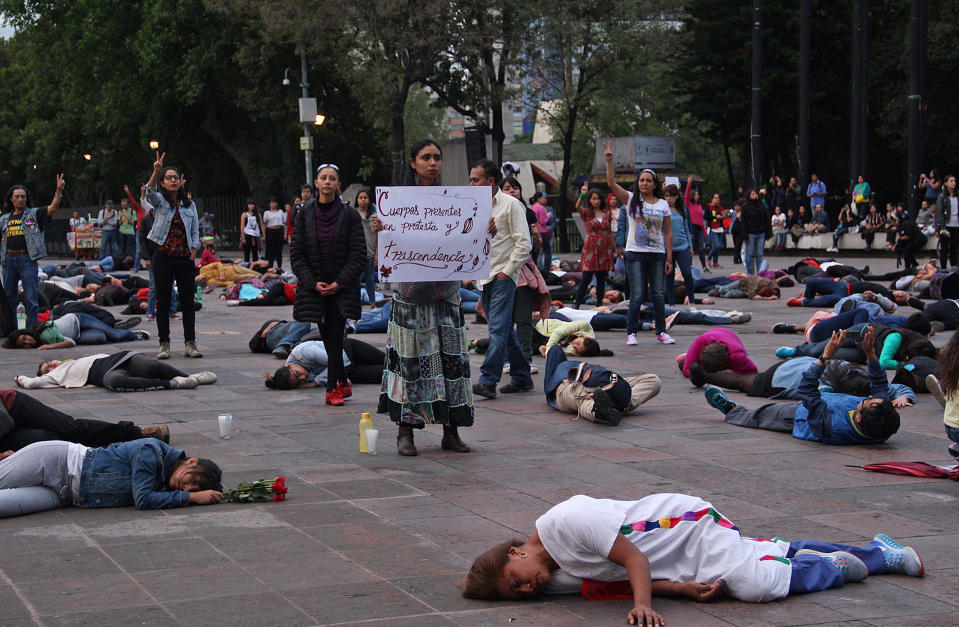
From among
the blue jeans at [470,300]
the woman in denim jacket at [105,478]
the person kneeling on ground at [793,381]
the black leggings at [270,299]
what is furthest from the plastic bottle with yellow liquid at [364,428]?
the black leggings at [270,299]

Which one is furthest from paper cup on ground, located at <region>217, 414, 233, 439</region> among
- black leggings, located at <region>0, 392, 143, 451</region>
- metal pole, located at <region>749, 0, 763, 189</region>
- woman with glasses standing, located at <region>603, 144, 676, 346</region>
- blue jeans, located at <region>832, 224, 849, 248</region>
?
blue jeans, located at <region>832, 224, 849, 248</region>

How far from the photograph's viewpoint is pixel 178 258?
11.8 meters

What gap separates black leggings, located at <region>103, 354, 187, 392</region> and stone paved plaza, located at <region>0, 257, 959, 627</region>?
0.49 m

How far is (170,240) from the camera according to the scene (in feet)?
37.9

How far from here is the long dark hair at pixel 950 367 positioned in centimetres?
611

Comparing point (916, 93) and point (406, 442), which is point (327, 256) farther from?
point (916, 93)

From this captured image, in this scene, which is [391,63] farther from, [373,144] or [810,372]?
[810,372]

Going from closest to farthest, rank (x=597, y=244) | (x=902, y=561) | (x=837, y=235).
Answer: (x=902, y=561) < (x=597, y=244) < (x=837, y=235)

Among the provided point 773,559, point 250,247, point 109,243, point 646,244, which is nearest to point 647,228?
point 646,244

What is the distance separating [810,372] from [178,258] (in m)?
6.84

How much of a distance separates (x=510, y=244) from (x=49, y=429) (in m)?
3.95

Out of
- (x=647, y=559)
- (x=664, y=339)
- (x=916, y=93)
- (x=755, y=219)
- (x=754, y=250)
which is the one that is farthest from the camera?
(x=916, y=93)

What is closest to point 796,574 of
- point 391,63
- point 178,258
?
point 178,258

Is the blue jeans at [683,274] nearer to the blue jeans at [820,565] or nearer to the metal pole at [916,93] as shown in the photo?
the metal pole at [916,93]
